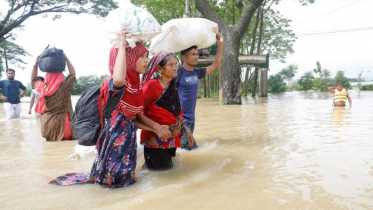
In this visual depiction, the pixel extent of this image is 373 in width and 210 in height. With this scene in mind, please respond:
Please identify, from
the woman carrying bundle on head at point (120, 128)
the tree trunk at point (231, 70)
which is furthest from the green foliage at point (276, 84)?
the woman carrying bundle on head at point (120, 128)

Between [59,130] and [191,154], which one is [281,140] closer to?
[191,154]

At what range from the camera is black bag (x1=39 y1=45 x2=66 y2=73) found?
5.06 metres

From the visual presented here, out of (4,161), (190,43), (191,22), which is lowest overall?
(4,161)

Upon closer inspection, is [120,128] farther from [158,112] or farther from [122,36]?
[122,36]

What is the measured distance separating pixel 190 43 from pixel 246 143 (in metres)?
1.70

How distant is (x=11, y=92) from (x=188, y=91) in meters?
7.19

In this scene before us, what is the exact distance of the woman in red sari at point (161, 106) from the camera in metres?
3.01

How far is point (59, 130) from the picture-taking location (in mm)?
5312

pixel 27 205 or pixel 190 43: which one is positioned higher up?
pixel 190 43

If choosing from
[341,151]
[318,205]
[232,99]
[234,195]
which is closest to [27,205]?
[234,195]

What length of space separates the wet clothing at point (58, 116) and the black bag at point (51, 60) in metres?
0.33

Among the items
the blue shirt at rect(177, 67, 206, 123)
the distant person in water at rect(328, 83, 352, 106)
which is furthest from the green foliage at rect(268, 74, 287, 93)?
the blue shirt at rect(177, 67, 206, 123)

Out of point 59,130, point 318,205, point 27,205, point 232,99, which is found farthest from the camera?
point 232,99

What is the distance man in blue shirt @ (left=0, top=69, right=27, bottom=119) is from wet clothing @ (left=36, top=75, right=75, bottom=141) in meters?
4.27
